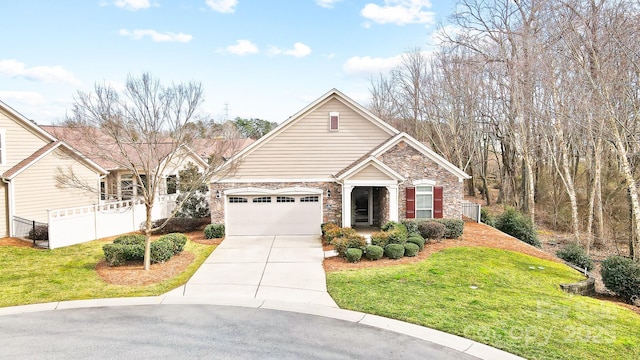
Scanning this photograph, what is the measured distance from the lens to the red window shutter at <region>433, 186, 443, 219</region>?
18297 mm

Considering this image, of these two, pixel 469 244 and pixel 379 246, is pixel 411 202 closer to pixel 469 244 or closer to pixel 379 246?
Answer: pixel 469 244

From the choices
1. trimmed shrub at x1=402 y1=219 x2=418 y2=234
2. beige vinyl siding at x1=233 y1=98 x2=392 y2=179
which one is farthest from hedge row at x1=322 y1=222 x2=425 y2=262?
beige vinyl siding at x1=233 y1=98 x2=392 y2=179

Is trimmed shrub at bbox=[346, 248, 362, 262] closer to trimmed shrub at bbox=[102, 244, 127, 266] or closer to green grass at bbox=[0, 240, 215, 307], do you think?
green grass at bbox=[0, 240, 215, 307]

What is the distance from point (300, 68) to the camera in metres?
27.1

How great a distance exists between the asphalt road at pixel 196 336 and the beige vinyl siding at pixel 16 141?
11.6m

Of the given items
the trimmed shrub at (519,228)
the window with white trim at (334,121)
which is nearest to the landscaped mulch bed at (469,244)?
the trimmed shrub at (519,228)

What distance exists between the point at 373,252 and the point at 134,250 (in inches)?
323

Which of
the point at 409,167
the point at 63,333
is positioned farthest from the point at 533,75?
the point at 63,333

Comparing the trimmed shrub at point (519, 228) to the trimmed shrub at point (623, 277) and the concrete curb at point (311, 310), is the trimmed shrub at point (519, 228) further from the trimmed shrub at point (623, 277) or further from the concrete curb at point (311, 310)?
the concrete curb at point (311, 310)

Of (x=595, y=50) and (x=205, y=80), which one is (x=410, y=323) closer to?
(x=205, y=80)

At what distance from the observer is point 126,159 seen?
495 inches

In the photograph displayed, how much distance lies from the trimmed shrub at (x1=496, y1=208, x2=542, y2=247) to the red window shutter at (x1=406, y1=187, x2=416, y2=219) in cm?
589

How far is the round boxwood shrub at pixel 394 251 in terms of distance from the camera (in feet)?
44.8

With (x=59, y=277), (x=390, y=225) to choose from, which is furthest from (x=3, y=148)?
(x=390, y=225)
